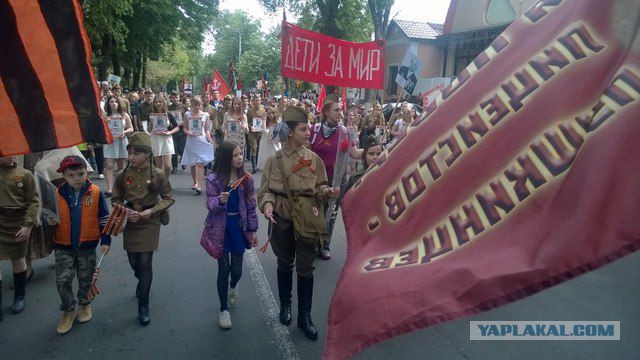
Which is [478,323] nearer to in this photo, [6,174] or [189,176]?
[6,174]

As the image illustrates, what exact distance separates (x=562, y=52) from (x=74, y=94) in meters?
2.10

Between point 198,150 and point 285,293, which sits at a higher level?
point 198,150

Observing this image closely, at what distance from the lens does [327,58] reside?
5406mm

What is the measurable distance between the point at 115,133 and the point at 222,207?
5.77m

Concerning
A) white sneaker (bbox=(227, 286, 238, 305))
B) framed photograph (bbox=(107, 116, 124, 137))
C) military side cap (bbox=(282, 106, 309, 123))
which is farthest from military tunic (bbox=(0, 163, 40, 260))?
framed photograph (bbox=(107, 116, 124, 137))

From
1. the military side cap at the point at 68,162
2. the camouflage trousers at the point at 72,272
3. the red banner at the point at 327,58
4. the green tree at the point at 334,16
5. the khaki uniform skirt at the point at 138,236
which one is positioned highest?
the green tree at the point at 334,16

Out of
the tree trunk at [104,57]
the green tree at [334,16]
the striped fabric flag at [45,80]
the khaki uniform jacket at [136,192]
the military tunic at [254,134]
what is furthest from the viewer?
the green tree at [334,16]

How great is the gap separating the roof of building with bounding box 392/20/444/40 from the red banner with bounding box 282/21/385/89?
30.6 metres

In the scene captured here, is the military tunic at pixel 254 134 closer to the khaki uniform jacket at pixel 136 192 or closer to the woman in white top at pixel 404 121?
the woman in white top at pixel 404 121

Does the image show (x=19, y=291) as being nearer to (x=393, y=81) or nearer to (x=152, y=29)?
(x=152, y=29)

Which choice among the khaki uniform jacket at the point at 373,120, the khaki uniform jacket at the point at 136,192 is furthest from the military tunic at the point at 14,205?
the khaki uniform jacket at the point at 373,120

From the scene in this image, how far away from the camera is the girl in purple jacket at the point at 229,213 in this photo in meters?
3.80

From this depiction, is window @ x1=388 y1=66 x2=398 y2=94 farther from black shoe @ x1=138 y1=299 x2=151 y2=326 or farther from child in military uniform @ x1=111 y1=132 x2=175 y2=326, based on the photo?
black shoe @ x1=138 y1=299 x2=151 y2=326

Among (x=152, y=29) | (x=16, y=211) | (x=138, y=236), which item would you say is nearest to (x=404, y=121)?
(x=138, y=236)
